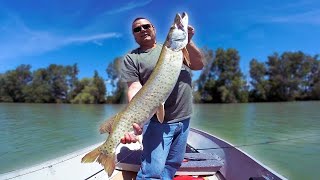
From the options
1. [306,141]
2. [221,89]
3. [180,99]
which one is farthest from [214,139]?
[221,89]

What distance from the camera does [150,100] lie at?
3154mm

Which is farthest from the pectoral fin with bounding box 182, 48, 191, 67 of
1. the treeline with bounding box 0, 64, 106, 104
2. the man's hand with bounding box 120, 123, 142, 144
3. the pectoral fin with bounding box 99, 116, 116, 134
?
the treeline with bounding box 0, 64, 106, 104

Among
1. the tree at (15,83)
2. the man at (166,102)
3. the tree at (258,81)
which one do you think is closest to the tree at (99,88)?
the tree at (15,83)

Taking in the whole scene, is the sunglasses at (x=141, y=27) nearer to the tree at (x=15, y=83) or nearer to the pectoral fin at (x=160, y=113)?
the pectoral fin at (x=160, y=113)

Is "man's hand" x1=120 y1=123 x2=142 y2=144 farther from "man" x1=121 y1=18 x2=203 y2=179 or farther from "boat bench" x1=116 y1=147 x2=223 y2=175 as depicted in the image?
"boat bench" x1=116 y1=147 x2=223 y2=175

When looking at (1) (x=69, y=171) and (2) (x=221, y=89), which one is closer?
(1) (x=69, y=171)

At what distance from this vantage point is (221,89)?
67.9 m

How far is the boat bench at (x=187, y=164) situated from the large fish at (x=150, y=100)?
1951 mm

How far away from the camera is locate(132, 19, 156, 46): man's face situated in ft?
10.9

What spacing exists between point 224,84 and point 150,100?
6809 centimetres

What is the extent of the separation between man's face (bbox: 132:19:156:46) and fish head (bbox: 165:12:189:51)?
323 millimetres

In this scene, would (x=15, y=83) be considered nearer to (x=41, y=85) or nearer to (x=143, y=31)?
(x=41, y=85)

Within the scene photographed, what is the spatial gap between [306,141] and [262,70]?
61.6 metres

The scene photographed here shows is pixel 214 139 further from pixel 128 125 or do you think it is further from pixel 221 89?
pixel 221 89
